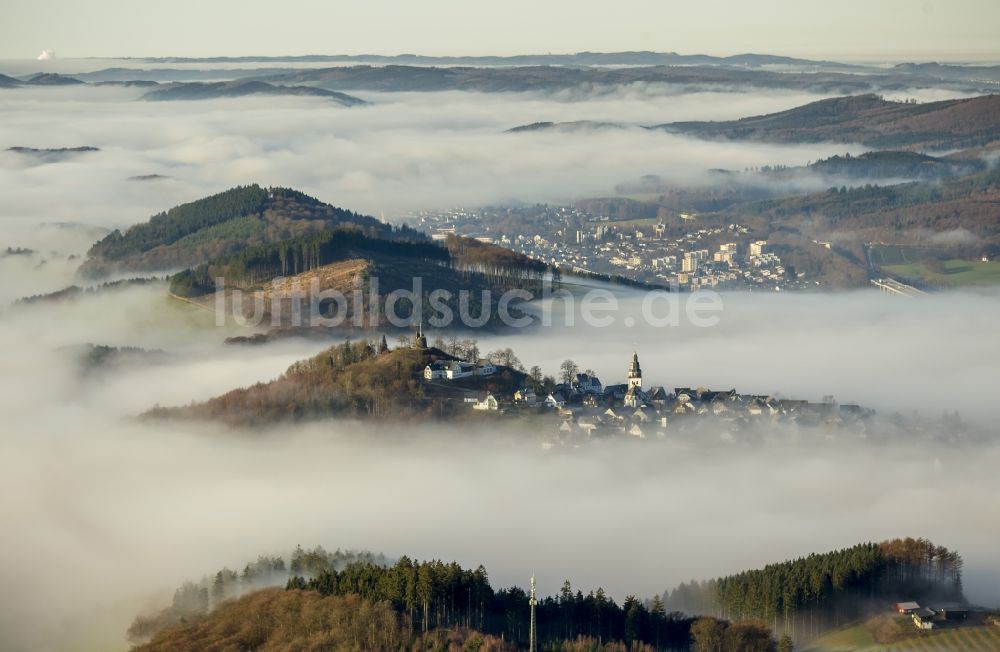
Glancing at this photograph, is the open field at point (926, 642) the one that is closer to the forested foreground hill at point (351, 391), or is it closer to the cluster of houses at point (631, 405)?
the cluster of houses at point (631, 405)

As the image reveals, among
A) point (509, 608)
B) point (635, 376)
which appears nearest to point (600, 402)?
point (635, 376)

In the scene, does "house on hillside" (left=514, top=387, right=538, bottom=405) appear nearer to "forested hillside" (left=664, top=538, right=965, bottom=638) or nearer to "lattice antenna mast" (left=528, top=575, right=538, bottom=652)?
"forested hillside" (left=664, top=538, right=965, bottom=638)

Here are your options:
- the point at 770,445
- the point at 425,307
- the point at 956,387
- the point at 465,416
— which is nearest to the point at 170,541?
the point at 465,416

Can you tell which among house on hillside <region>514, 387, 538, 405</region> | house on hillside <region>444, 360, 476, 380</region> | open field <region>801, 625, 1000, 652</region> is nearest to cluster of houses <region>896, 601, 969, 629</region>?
open field <region>801, 625, 1000, 652</region>

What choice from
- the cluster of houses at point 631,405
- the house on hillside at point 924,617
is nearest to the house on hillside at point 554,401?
the cluster of houses at point 631,405

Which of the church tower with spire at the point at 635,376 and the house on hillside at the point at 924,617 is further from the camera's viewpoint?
the church tower with spire at the point at 635,376

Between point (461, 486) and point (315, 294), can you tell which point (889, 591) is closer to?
point (461, 486)
